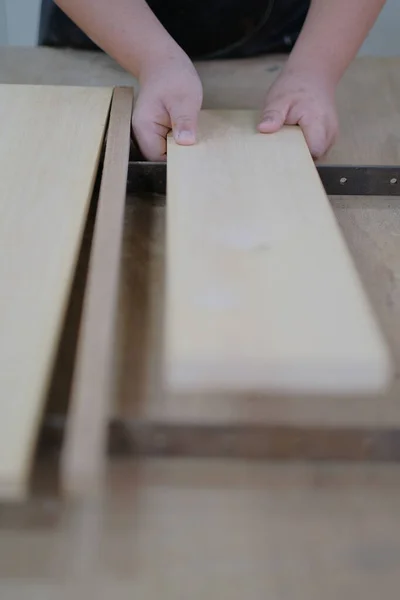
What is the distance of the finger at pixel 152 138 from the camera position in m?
0.88

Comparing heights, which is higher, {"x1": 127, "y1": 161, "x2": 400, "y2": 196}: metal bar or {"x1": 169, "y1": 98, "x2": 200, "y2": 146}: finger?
{"x1": 169, "y1": 98, "x2": 200, "y2": 146}: finger

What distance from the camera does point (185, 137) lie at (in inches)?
32.9

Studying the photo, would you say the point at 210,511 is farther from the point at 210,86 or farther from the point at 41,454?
the point at 210,86

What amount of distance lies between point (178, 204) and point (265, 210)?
0.09 metres

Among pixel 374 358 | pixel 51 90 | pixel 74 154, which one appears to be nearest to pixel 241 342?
pixel 374 358

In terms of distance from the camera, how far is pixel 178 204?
0.68 meters

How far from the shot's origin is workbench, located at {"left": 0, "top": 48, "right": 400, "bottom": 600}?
17.7 inches

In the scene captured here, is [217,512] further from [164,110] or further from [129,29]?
[129,29]

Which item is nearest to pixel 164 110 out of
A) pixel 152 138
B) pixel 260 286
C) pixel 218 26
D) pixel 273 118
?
pixel 152 138

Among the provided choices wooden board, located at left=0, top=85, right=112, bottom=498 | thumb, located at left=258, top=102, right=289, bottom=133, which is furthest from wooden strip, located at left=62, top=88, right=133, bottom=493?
Answer: thumb, located at left=258, top=102, right=289, bottom=133

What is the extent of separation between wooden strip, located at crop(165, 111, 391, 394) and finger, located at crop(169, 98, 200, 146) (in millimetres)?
24

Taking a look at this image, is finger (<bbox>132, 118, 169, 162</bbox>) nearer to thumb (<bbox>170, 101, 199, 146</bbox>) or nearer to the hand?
thumb (<bbox>170, 101, 199, 146</bbox>)

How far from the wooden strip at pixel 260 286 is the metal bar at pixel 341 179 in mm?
54

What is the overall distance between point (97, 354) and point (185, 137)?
424 mm
